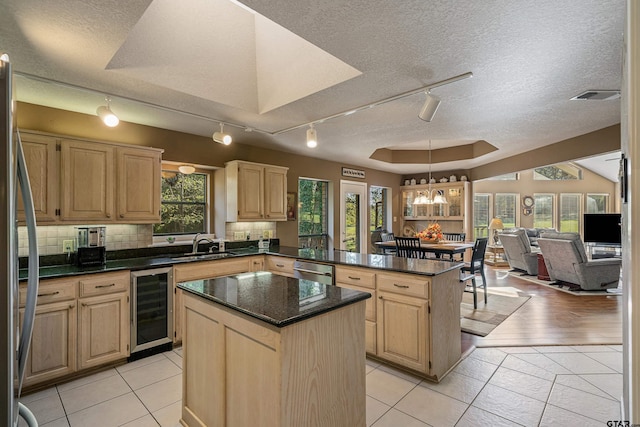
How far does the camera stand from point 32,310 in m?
Result: 1.09

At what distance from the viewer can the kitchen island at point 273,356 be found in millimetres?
1419

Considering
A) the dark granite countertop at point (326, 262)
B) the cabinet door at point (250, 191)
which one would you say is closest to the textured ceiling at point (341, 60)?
the cabinet door at point (250, 191)

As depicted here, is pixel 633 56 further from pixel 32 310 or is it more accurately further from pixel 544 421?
pixel 544 421

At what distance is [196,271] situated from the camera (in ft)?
11.0

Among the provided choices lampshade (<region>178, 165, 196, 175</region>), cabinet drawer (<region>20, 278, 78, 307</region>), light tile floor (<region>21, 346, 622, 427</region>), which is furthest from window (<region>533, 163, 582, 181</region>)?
cabinet drawer (<region>20, 278, 78, 307</region>)

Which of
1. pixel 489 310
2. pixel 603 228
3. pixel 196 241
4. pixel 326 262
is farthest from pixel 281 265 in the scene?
pixel 603 228

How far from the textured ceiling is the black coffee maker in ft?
4.09

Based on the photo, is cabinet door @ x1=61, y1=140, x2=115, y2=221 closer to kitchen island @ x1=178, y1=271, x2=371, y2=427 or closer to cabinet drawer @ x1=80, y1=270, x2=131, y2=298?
cabinet drawer @ x1=80, y1=270, x2=131, y2=298

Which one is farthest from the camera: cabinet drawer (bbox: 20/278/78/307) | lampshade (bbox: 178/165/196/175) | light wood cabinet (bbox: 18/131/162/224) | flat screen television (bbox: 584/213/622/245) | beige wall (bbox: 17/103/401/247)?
flat screen television (bbox: 584/213/622/245)

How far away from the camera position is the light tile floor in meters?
2.11

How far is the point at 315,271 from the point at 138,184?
2.16 metres

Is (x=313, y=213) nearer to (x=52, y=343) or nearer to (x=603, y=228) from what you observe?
(x=52, y=343)

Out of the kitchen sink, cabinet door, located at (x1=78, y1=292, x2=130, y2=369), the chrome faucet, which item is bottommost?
cabinet door, located at (x1=78, y1=292, x2=130, y2=369)

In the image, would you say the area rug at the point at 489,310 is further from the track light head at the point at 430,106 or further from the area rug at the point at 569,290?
the track light head at the point at 430,106
